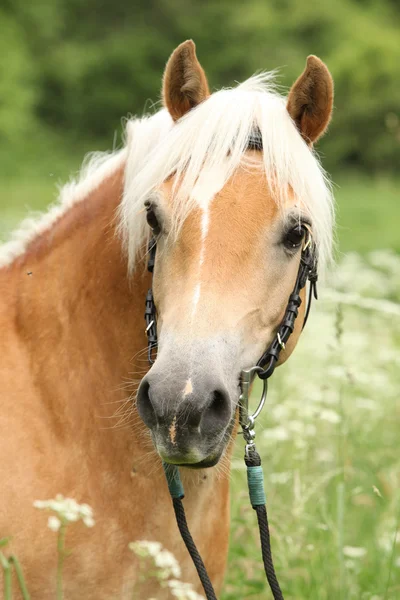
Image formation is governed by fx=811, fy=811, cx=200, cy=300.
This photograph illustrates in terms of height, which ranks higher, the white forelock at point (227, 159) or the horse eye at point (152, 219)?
the white forelock at point (227, 159)

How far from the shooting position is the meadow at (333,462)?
3732 mm

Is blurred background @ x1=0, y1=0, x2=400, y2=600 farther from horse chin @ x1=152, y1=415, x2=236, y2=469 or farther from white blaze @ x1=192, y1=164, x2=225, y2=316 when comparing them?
horse chin @ x1=152, y1=415, x2=236, y2=469

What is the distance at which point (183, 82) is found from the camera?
299 centimetres

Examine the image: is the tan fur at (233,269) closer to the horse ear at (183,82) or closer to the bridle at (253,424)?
the bridle at (253,424)

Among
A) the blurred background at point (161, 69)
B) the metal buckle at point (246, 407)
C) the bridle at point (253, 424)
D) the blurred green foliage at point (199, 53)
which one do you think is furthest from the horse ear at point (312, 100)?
the blurred green foliage at point (199, 53)

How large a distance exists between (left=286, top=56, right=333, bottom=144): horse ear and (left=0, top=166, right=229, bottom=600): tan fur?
2.39 feet

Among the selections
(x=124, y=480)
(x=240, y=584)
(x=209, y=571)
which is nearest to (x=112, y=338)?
(x=124, y=480)

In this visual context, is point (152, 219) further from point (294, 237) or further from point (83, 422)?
point (83, 422)

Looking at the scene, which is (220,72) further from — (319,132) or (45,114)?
(319,132)

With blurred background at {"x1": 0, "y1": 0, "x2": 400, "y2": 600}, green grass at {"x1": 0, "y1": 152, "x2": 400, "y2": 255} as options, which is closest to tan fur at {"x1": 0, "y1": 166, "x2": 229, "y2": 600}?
green grass at {"x1": 0, "y1": 152, "x2": 400, "y2": 255}

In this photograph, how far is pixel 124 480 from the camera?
291 cm

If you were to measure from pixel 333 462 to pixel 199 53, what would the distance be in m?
29.7

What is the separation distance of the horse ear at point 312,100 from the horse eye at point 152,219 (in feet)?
2.08

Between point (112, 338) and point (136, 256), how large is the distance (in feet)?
1.05
